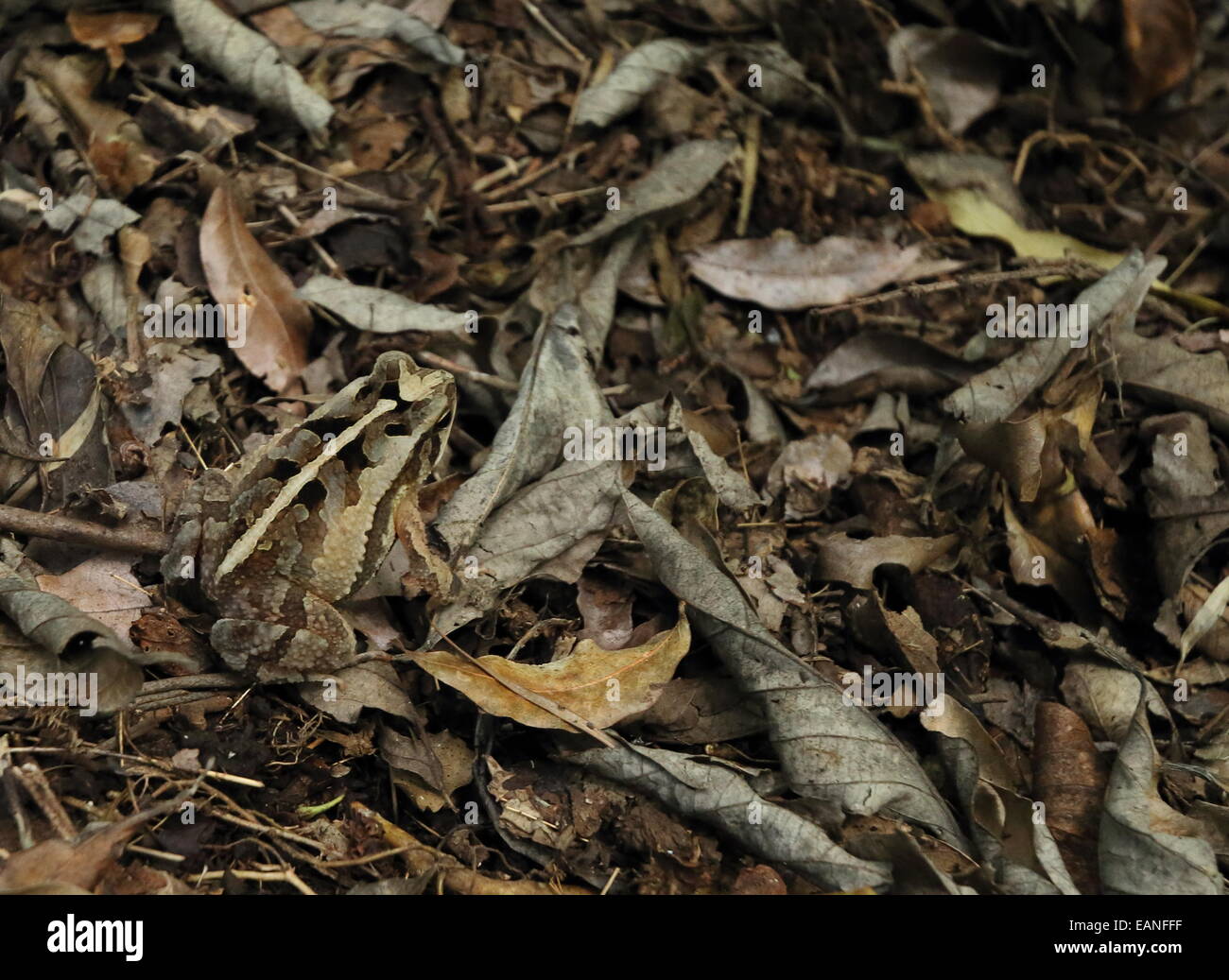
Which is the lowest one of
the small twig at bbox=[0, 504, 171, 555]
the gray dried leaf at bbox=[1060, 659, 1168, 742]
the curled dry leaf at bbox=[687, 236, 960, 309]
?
the gray dried leaf at bbox=[1060, 659, 1168, 742]

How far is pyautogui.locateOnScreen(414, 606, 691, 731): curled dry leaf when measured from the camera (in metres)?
4.44

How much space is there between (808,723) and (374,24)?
190 inches

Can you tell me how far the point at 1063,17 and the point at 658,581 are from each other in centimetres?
509

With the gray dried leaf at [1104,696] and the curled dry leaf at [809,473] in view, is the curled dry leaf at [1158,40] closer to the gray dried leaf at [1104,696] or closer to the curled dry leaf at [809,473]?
the curled dry leaf at [809,473]

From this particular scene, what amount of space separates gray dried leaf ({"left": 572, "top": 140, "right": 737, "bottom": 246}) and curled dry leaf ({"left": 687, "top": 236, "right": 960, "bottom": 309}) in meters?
0.37

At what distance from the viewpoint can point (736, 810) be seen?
14.0ft

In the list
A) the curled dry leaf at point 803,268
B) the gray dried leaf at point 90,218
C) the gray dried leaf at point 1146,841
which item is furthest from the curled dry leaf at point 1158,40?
the gray dried leaf at point 90,218

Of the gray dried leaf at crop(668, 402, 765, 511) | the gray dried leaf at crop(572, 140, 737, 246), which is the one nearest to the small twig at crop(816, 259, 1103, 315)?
the gray dried leaf at crop(572, 140, 737, 246)

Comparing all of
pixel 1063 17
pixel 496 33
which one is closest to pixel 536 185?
pixel 496 33

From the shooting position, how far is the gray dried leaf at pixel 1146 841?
4137 millimetres

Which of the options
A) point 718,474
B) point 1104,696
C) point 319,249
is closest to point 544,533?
point 718,474

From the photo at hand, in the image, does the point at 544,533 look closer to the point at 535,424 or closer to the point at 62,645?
the point at 535,424

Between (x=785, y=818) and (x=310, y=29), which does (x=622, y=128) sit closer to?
(x=310, y=29)

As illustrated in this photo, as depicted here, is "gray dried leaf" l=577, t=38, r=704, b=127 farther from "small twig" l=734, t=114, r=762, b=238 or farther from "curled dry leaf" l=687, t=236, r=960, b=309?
"curled dry leaf" l=687, t=236, r=960, b=309
